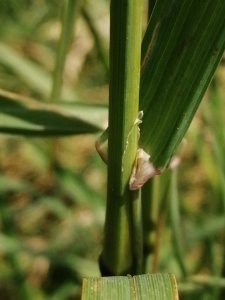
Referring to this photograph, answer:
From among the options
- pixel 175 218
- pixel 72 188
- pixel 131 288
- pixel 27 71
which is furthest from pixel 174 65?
pixel 72 188

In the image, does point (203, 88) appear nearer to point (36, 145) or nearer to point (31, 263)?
point (36, 145)

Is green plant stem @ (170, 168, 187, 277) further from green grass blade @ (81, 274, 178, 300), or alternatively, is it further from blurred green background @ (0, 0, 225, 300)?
green grass blade @ (81, 274, 178, 300)

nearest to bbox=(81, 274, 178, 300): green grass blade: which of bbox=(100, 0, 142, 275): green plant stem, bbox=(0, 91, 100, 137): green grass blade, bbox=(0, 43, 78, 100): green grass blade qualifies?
bbox=(100, 0, 142, 275): green plant stem

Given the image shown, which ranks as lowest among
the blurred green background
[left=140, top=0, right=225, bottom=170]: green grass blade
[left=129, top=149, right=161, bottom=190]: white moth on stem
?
the blurred green background

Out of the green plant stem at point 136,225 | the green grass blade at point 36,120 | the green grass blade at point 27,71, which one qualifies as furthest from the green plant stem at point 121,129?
the green grass blade at point 27,71

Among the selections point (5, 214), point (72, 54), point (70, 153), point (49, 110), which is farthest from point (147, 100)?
point (72, 54)

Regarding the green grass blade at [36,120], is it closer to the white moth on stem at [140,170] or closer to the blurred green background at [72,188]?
the blurred green background at [72,188]
